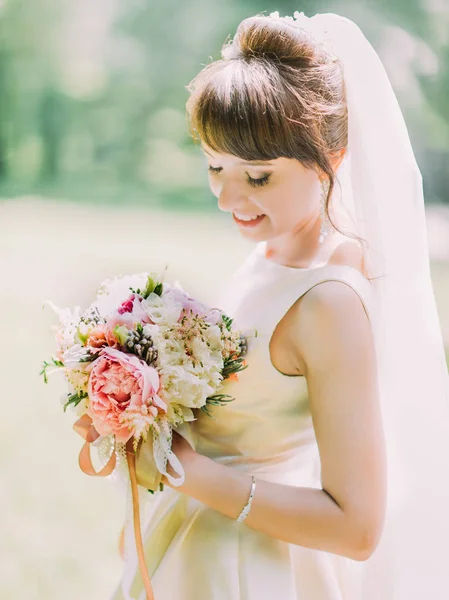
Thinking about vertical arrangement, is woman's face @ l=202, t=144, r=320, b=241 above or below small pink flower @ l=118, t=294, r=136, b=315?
above

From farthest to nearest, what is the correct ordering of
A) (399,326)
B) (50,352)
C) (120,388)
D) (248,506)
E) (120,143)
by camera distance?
(120,143) → (50,352) → (399,326) → (248,506) → (120,388)

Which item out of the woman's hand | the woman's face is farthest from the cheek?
the woman's hand

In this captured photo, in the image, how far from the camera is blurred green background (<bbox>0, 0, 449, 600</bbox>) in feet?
31.6

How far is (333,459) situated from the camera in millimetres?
1359

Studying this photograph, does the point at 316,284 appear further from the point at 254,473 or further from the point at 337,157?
the point at 254,473

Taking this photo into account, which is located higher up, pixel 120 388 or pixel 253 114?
pixel 253 114

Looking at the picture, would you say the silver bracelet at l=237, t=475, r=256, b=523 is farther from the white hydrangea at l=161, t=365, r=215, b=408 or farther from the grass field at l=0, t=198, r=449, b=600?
the grass field at l=0, t=198, r=449, b=600

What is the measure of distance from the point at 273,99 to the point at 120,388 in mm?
577

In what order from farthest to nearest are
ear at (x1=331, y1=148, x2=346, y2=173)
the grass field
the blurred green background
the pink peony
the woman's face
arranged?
the blurred green background < the grass field < ear at (x1=331, y1=148, x2=346, y2=173) < the woman's face < the pink peony

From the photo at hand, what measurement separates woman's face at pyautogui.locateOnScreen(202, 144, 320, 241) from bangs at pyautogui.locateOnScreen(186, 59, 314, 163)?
0.08ft

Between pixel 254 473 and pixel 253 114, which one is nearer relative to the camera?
pixel 253 114

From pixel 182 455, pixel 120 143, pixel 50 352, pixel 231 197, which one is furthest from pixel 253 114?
pixel 120 143

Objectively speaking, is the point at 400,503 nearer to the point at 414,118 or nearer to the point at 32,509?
the point at 32,509

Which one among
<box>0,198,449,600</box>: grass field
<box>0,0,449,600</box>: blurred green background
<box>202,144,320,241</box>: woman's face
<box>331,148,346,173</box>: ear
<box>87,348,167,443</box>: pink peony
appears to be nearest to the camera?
<box>87,348,167,443</box>: pink peony
